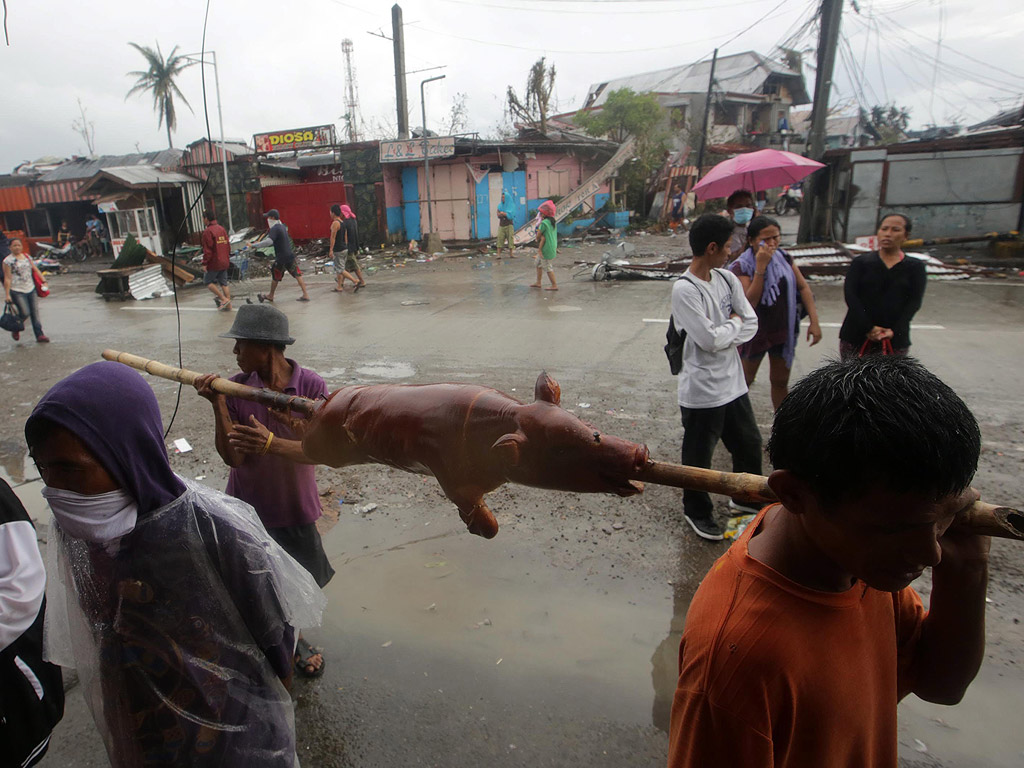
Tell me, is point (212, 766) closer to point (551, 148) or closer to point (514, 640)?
point (514, 640)

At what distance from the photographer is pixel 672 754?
3.47ft

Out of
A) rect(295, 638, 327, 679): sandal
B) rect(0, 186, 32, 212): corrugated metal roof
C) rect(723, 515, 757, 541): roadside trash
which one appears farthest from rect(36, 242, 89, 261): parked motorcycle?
rect(723, 515, 757, 541): roadside trash

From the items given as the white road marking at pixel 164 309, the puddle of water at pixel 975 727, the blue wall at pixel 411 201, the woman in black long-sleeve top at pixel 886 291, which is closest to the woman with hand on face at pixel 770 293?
the woman in black long-sleeve top at pixel 886 291

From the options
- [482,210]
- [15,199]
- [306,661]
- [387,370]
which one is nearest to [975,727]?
[306,661]

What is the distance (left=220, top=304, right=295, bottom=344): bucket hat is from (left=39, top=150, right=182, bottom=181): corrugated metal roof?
29832mm

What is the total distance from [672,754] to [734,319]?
9.05 ft

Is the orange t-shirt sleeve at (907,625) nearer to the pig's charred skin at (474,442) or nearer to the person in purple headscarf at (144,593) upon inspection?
the pig's charred skin at (474,442)

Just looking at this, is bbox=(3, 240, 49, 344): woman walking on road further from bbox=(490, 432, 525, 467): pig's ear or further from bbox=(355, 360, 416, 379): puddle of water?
bbox=(490, 432, 525, 467): pig's ear

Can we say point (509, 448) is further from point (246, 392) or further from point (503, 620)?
point (503, 620)

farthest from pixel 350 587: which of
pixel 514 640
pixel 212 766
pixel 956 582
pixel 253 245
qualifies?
pixel 253 245

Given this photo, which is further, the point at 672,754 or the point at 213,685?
the point at 213,685

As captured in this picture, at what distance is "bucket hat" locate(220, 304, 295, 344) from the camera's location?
2.45 metres

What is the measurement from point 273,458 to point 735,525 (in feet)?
8.44

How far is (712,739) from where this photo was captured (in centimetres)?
100
